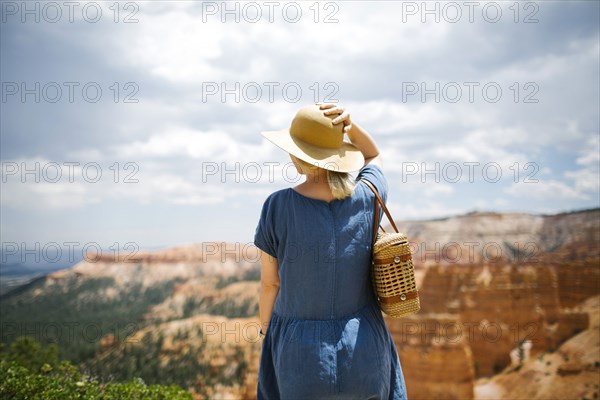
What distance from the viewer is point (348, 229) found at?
1.64m

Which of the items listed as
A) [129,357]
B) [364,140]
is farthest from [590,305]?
[364,140]

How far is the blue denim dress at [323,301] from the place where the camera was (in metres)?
1.55

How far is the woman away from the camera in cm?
156

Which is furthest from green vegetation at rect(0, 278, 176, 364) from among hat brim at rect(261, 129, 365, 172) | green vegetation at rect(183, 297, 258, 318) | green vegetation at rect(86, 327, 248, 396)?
hat brim at rect(261, 129, 365, 172)

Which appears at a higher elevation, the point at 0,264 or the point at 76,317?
the point at 0,264

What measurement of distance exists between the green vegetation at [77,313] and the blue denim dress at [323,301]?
13.2 m

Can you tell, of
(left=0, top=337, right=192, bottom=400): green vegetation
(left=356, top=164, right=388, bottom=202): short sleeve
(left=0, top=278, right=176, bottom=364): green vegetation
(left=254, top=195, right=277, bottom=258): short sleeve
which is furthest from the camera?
(left=0, top=278, right=176, bottom=364): green vegetation

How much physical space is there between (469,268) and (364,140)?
26170 millimetres

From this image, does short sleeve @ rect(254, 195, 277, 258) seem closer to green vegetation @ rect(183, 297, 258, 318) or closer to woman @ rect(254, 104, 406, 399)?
woman @ rect(254, 104, 406, 399)

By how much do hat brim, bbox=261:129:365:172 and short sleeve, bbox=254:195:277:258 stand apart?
0.22 metres

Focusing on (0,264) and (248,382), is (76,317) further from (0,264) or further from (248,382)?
(0,264)

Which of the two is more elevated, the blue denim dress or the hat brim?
the hat brim

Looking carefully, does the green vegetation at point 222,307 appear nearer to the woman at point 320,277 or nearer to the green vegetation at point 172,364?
the green vegetation at point 172,364

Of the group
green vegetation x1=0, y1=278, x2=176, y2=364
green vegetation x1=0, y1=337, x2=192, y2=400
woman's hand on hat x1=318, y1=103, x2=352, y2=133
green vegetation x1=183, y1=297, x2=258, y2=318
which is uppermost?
woman's hand on hat x1=318, y1=103, x2=352, y2=133
